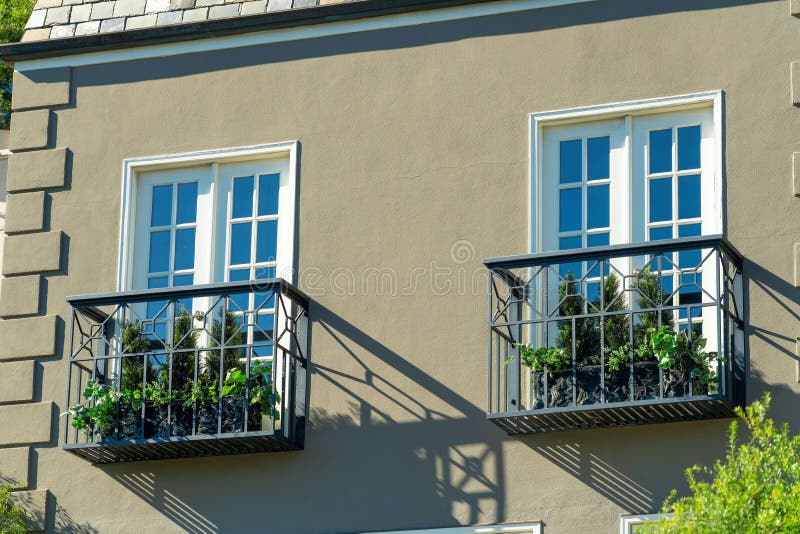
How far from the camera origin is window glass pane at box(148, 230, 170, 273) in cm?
1672

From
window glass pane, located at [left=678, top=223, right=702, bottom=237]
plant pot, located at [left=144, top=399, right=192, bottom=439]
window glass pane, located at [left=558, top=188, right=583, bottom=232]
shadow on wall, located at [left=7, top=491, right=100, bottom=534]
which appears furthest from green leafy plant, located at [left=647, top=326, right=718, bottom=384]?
shadow on wall, located at [left=7, top=491, right=100, bottom=534]

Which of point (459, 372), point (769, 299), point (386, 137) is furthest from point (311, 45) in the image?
point (769, 299)

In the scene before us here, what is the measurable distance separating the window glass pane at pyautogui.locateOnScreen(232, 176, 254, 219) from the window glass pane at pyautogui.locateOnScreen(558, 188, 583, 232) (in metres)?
2.93

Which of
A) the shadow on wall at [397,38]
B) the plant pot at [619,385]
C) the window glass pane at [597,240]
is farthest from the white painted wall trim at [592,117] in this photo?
the plant pot at [619,385]

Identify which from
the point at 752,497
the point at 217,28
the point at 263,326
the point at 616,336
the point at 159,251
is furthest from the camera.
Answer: the point at 217,28

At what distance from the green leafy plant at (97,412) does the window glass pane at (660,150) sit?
507 cm

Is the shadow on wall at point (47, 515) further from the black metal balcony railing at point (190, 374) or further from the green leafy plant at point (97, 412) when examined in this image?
the green leafy plant at point (97, 412)

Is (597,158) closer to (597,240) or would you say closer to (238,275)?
(597,240)

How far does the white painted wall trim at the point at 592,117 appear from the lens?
15.2 m

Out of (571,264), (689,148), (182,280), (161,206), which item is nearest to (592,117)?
(689,148)

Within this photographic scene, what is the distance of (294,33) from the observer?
16.9 meters

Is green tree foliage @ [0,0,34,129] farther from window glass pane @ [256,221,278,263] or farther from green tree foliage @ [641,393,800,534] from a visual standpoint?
green tree foliage @ [641,393,800,534]

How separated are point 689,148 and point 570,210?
1.16 m

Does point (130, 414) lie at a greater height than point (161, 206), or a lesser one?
lesser
